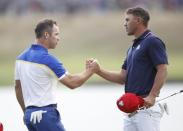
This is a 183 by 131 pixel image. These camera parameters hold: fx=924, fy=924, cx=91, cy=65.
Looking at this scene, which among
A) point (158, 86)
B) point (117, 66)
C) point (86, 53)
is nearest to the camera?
point (158, 86)

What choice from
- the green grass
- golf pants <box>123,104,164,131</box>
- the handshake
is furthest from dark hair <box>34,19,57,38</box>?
the green grass

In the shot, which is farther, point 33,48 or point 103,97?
point 103,97

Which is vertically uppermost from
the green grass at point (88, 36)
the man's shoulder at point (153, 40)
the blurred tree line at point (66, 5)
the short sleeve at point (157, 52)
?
the man's shoulder at point (153, 40)

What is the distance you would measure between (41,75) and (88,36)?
1537 centimetres

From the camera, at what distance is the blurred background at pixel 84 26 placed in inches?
854

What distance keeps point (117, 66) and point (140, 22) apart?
41.3 ft

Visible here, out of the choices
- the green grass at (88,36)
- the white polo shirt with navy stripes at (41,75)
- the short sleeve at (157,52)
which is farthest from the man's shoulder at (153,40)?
the green grass at (88,36)

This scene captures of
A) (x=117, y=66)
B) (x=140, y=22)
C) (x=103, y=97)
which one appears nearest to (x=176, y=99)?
(x=103, y=97)

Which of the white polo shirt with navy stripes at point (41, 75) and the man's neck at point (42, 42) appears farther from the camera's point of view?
the man's neck at point (42, 42)

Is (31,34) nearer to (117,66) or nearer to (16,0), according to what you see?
(16,0)

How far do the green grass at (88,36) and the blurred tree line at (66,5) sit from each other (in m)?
0.19

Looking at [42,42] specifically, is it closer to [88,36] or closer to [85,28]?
[88,36]

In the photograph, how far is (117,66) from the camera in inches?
787

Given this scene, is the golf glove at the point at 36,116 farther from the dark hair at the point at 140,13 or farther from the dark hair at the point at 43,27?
the dark hair at the point at 140,13
